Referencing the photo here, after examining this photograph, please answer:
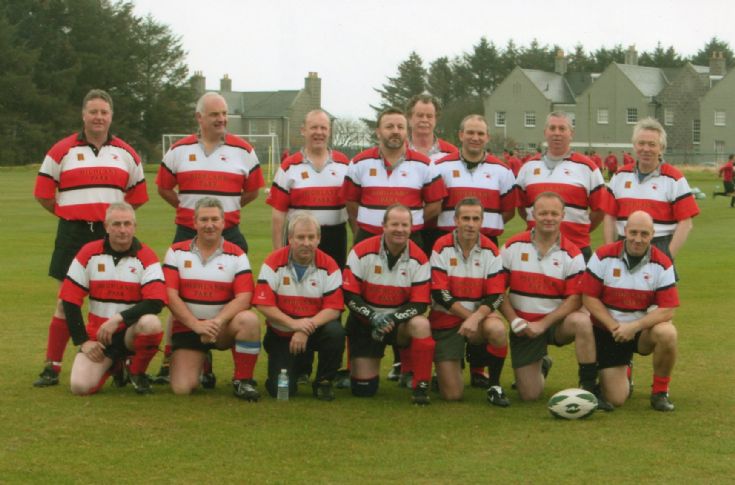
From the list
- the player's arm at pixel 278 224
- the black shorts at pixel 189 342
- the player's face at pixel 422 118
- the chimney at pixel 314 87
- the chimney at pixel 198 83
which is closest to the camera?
the black shorts at pixel 189 342

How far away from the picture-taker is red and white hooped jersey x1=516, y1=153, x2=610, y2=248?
813 centimetres

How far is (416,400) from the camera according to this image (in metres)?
7.36

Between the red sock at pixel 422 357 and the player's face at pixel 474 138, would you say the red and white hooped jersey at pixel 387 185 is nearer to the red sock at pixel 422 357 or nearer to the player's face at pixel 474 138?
the player's face at pixel 474 138

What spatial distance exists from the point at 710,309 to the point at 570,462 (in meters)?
6.85

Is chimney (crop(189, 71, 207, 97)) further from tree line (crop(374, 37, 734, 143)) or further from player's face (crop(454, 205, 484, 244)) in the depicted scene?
player's face (crop(454, 205, 484, 244))

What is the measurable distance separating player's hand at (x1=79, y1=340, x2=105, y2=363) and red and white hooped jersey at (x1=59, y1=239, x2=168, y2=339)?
12 cm

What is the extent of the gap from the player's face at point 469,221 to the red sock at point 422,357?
785mm

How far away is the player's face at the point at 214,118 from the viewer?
8.09 meters

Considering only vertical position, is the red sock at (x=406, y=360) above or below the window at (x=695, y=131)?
below

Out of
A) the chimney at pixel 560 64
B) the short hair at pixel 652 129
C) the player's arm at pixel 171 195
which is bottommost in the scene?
the player's arm at pixel 171 195

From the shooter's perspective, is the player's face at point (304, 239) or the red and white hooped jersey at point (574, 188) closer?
the player's face at point (304, 239)

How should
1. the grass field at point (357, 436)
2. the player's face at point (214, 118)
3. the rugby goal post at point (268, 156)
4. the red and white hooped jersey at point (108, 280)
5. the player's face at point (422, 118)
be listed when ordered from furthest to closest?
the rugby goal post at point (268, 156) → the player's face at point (422, 118) → the player's face at point (214, 118) → the red and white hooped jersey at point (108, 280) → the grass field at point (357, 436)

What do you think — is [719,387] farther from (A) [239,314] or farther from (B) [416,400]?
(A) [239,314]

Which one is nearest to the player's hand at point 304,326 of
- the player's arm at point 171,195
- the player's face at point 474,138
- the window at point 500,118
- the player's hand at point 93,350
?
the player's hand at point 93,350
